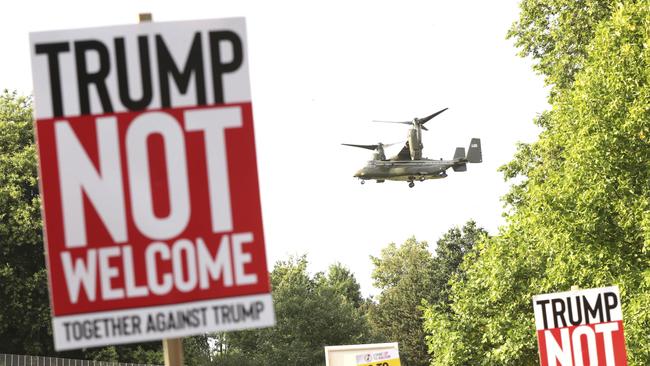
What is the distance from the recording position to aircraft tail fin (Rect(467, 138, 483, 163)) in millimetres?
80562

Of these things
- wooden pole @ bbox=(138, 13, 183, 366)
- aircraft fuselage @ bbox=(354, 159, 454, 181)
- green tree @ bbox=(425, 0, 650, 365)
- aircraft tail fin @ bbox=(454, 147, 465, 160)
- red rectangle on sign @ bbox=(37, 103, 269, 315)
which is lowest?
wooden pole @ bbox=(138, 13, 183, 366)

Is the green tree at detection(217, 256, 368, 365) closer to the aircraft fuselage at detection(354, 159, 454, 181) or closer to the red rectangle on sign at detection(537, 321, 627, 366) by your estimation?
the aircraft fuselage at detection(354, 159, 454, 181)

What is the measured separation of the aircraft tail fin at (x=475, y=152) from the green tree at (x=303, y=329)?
12045 millimetres

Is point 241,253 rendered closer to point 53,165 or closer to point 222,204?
point 222,204

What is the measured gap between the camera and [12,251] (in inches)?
2269

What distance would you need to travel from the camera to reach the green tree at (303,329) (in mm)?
79000

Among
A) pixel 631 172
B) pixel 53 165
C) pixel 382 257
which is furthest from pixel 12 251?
pixel 382 257

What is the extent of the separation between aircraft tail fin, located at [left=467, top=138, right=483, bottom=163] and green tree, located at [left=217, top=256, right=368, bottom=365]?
474 inches

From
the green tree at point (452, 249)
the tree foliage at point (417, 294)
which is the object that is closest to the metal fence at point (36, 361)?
the tree foliage at point (417, 294)

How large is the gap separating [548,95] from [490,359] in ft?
30.5

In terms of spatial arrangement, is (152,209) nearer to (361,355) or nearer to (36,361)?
(361,355)

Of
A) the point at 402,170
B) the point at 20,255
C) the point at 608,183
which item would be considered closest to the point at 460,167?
the point at 402,170

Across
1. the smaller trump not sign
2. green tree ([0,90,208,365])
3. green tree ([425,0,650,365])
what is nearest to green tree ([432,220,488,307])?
green tree ([0,90,208,365])

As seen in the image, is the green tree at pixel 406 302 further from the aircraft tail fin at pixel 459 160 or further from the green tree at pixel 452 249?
the aircraft tail fin at pixel 459 160
